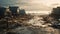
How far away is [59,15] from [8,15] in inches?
97.2

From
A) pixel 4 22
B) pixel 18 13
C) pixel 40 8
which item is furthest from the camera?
pixel 40 8

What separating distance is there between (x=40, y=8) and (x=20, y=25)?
155 inches

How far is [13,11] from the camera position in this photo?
8.34 m

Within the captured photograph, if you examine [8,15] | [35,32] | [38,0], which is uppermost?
[38,0]

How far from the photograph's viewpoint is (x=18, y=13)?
840 cm

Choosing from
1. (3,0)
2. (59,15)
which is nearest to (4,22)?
(59,15)

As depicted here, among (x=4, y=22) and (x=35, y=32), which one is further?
(x=4, y=22)

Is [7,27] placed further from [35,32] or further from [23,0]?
[23,0]

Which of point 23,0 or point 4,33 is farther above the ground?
point 23,0

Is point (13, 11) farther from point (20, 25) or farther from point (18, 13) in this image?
point (20, 25)

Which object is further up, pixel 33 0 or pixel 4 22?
pixel 33 0

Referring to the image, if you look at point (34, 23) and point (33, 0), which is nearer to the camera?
point (34, 23)

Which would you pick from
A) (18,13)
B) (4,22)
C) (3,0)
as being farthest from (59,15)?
(3,0)

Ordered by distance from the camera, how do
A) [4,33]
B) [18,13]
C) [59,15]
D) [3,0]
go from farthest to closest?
[3,0] < [18,13] < [59,15] < [4,33]
